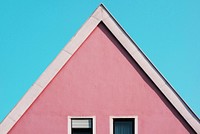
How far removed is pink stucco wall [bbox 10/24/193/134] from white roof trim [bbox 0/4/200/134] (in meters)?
0.15

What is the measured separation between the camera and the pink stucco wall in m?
14.6

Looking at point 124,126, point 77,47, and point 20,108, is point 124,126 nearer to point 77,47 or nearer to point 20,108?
point 77,47

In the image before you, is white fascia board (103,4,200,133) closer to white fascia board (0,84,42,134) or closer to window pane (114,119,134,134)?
window pane (114,119,134,134)

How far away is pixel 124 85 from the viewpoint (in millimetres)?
14828

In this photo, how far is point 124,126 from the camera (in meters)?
14.8

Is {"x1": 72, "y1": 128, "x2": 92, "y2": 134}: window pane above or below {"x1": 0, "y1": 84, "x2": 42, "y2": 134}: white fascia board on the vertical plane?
below

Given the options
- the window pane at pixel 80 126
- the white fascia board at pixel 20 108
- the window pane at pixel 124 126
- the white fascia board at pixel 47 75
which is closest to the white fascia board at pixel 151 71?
the white fascia board at pixel 47 75

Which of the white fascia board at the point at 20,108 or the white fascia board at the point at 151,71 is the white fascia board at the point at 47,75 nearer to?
the white fascia board at the point at 20,108

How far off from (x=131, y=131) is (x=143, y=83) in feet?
4.36

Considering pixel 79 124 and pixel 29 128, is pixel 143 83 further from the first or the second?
pixel 29 128

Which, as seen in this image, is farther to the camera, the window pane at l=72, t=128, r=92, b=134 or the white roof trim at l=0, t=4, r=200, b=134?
the window pane at l=72, t=128, r=92, b=134

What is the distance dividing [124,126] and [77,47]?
249 cm

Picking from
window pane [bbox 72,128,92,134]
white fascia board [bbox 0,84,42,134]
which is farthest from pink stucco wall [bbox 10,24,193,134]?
window pane [bbox 72,128,92,134]

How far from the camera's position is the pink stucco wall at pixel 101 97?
48.0 feet
